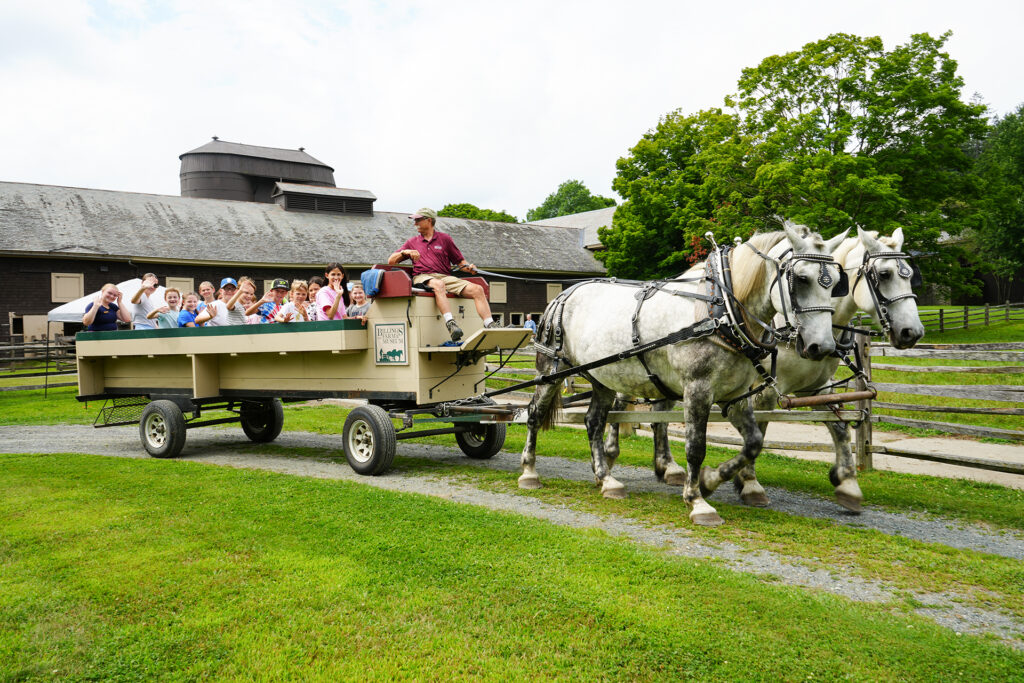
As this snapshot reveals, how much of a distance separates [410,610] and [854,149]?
81.5 feet

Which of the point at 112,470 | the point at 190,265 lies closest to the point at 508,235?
the point at 190,265

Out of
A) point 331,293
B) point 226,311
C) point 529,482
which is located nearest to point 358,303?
point 331,293

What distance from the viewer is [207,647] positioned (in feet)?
12.0

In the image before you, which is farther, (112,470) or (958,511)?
(112,470)

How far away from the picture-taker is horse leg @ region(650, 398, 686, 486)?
754cm

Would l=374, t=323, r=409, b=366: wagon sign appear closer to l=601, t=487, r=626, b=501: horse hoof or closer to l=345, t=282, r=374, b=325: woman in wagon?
l=345, t=282, r=374, b=325: woman in wagon

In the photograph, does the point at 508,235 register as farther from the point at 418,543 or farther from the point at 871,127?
the point at 418,543

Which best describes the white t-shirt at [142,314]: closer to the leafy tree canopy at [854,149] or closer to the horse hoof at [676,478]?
the horse hoof at [676,478]

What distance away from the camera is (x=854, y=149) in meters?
24.3

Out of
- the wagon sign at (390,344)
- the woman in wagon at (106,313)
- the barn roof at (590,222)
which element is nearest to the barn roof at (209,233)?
the barn roof at (590,222)

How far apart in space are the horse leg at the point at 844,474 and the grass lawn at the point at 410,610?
7.07ft

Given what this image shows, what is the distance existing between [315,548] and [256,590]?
2.72ft

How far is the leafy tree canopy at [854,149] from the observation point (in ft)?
72.6

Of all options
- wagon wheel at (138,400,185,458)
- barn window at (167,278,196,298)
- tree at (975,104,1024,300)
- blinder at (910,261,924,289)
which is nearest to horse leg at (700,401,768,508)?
blinder at (910,261,924,289)
